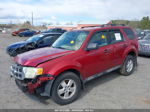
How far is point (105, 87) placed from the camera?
447cm

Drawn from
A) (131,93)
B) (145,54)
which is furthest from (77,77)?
(145,54)

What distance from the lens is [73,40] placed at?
4191mm

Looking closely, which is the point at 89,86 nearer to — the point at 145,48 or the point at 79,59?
the point at 79,59

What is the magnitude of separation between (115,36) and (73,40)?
1.60 meters

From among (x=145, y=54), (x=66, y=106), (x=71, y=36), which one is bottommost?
(x=66, y=106)

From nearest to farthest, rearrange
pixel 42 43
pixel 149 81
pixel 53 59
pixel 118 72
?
pixel 53 59
pixel 149 81
pixel 118 72
pixel 42 43

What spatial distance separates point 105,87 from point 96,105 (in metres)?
1.13

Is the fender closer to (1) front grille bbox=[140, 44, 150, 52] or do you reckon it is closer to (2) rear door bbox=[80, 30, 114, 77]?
(2) rear door bbox=[80, 30, 114, 77]

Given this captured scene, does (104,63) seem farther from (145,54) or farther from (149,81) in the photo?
(145,54)

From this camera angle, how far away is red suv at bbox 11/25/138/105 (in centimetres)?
316

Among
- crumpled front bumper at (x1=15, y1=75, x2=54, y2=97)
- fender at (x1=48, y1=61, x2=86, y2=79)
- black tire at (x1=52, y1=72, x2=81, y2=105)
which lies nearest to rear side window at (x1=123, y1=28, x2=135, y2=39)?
fender at (x1=48, y1=61, x2=86, y2=79)

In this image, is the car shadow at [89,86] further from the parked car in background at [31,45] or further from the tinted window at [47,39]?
the tinted window at [47,39]

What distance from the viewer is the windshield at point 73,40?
3977mm

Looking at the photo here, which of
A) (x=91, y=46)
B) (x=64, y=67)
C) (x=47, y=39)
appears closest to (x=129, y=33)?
(x=91, y=46)
